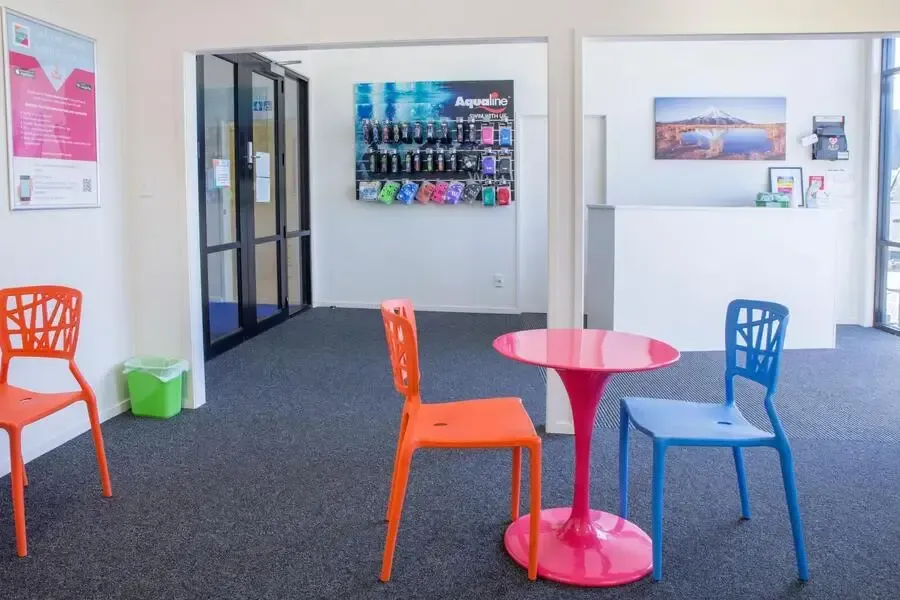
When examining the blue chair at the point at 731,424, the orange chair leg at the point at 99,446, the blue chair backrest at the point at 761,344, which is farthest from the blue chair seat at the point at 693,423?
the orange chair leg at the point at 99,446

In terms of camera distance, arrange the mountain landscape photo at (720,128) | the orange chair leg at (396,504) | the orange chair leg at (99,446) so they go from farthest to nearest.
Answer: the mountain landscape photo at (720,128)
the orange chair leg at (99,446)
the orange chair leg at (396,504)

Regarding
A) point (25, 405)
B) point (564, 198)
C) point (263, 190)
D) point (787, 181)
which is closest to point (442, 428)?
point (25, 405)

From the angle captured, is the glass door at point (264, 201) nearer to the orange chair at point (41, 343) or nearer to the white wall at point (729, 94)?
the white wall at point (729, 94)

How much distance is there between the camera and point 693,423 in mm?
2598

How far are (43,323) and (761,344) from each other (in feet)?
9.01

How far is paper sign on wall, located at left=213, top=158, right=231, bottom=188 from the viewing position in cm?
574

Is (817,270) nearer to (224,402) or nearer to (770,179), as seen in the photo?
(770,179)

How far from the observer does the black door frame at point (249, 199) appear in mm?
5598

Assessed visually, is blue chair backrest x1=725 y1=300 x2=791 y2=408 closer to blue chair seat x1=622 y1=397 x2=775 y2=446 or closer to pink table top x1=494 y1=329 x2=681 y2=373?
blue chair seat x1=622 y1=397 x2=775 y2=446

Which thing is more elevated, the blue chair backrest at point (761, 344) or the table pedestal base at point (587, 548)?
the blue chair backrest at point (761, 344)

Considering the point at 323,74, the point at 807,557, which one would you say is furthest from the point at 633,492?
the point at 323,74

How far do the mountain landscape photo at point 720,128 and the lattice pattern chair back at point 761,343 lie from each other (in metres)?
4.52

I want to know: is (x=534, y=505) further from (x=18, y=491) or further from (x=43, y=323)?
(x=43, y=323)

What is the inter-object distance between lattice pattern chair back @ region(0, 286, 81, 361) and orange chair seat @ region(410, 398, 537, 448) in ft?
4.87
